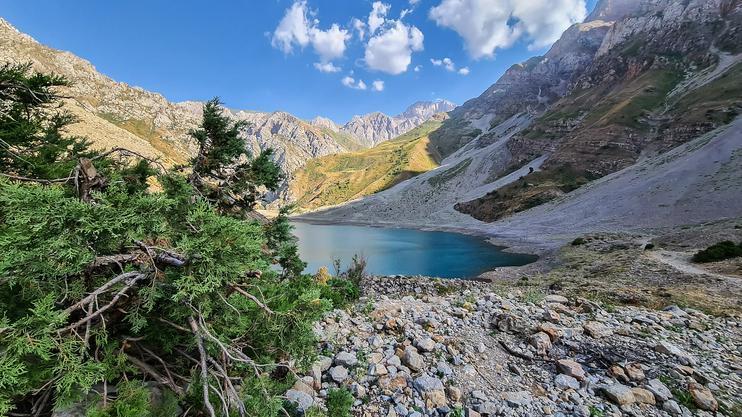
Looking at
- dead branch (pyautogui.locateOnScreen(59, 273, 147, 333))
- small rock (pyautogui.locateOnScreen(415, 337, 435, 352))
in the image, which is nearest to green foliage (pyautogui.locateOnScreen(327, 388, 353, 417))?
small rock (pyautogui.locateOnScreen(415, 337, 435, 352))

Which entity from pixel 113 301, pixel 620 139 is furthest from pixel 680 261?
pixel 620 139

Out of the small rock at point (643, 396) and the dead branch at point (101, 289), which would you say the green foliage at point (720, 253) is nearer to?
the small rock at point (643, 396)

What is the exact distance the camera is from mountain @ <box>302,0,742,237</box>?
63344mm

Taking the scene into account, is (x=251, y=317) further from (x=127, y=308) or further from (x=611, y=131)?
(x=611, y=131)

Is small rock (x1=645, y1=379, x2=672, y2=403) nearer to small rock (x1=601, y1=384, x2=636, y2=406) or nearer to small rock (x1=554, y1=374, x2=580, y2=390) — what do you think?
small rock (x1=601, y1=384, x2=636, y2=406)

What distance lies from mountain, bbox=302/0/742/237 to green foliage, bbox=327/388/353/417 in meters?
58.2

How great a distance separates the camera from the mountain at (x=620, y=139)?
6334 centimetres

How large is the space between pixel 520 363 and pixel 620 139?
106m

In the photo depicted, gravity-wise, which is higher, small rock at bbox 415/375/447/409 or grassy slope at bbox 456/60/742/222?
grassy slope at bbox 456/60/742/222

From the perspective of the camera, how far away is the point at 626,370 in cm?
679

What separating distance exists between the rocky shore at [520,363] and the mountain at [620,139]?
163 feet

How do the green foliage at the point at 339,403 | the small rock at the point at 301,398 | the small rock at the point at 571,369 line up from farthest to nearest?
the small rock at the point at 571,369 → the small rock at the point at 301,398 → the green foliage at the point at 339,403

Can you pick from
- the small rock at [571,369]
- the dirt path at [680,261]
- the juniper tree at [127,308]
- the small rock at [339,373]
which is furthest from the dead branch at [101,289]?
the dirt path at [680,261]

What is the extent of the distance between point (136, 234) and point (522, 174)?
115 m
